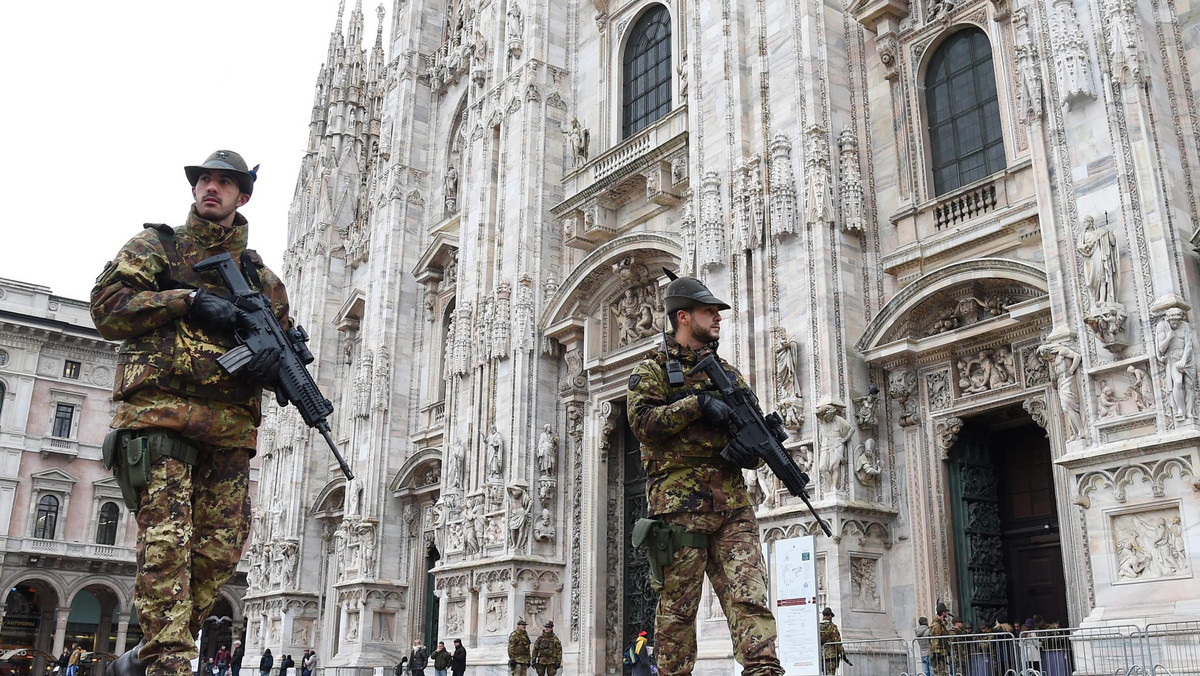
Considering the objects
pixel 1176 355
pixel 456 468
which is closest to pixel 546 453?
pixel 456 468

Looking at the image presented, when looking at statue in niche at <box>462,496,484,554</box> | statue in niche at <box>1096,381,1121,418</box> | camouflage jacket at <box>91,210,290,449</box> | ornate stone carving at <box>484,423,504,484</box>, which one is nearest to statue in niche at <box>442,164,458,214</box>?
ornate stone carving at <box>484,423,504,484</box>

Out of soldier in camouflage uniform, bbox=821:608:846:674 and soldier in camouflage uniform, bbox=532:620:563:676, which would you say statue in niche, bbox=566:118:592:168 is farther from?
soldier in camouflage uniform, bbox=821:608:846:674

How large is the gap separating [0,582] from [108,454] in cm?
4201

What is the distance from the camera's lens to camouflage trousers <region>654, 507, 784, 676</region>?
5.51m

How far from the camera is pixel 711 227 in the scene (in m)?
17.7

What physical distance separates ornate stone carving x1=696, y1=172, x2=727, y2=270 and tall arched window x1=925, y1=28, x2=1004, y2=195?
346cm

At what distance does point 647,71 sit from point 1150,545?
14.7 m

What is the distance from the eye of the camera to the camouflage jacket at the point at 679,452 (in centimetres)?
574

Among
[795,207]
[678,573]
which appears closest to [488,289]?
[795,207]

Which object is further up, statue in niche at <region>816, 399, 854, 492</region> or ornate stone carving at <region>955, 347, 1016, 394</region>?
ornate stone carving at <region>955, 347, 1016, 394</region>

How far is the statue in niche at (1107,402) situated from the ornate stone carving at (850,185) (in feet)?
16.3

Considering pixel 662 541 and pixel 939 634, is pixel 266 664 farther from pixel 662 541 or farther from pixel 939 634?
pixel 662 541

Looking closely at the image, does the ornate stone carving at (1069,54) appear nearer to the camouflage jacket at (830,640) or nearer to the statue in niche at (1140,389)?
the statue in niche at (1140,389)

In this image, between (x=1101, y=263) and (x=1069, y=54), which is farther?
(x=1069, y=54)
